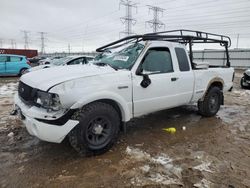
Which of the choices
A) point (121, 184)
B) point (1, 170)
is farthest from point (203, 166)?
point (1, 170)

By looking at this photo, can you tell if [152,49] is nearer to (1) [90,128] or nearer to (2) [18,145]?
(1) [90,128]

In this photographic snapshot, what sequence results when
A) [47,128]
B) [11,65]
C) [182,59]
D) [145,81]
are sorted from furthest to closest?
[11,65]
[182,59]
[145,81]
[47,128]

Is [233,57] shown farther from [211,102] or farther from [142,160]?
[142,160]

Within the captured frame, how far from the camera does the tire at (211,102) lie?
555 cm

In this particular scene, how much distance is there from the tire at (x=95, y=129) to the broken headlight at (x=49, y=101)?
0.28 metres

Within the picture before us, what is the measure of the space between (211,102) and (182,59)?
169 cm

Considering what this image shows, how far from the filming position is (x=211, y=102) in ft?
18.7

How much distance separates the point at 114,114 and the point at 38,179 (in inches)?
55.3

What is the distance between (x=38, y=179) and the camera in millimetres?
2855

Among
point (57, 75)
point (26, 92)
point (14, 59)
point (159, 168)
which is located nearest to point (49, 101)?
point (57, 75)

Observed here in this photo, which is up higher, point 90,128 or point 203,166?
point 90,128

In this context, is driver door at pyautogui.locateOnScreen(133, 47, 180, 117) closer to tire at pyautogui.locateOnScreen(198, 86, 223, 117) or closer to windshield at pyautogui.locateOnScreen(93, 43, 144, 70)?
windshield at pyautogui.locateOnScreen(93, 43, 144, 70)

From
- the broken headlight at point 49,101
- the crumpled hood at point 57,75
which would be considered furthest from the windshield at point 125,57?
the broken headlight at point 49,101

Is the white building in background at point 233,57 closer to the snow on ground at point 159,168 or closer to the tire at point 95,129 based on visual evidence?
the snow on ground at point 159,168
